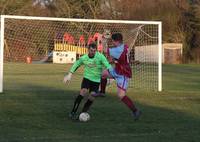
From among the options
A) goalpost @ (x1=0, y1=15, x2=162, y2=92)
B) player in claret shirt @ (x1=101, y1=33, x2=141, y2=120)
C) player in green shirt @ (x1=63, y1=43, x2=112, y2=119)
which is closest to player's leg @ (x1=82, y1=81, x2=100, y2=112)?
player in green shirt @ (x1=63, y1=43, x2=112, y2=119)

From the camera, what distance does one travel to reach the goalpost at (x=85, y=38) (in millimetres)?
24267

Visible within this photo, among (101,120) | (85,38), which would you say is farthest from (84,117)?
(85,38)

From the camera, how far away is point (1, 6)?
56031 mm

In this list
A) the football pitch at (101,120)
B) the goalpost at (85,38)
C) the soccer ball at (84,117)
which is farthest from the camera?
the goalpost at (85,38)

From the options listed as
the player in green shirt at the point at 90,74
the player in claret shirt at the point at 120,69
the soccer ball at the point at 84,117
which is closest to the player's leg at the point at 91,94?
the player in green shirt at the point at 90,74

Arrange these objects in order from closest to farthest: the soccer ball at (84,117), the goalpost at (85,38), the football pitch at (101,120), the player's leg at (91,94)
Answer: the football pitch at (101,120) → the soccer ball at (84,117) → the player's leg at (91,94) → the goalpost at (85,38)

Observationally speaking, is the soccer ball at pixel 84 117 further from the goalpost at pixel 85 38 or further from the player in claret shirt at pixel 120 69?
the goalpost at pixel 85 38

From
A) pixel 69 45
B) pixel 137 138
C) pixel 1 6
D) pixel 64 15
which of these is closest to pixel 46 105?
pixel 137 138

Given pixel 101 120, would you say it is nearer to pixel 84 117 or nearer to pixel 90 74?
pixel 84 117

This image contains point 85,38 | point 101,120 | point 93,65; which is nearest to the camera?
point 101,120

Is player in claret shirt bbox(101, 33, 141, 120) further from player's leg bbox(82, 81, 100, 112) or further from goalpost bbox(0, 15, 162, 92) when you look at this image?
goalpost bbox(0, 15, 162, 92)

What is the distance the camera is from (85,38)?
1083 inches

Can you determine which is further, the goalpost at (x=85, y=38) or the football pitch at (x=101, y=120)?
the goalpost at (x=85, y=38)

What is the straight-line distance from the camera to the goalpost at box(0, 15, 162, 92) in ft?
79.6
